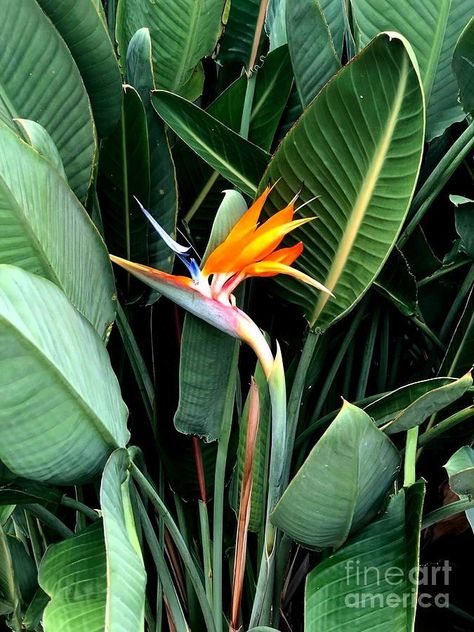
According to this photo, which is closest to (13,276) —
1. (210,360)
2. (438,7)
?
(210,360)

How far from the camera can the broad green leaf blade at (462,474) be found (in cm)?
47

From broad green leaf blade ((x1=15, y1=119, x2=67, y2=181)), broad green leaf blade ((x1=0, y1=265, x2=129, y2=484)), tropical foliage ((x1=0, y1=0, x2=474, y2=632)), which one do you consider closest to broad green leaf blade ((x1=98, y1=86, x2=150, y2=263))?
tropical foliage ((x1=0, y1=0, x2=474, y2=632))

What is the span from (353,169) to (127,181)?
24 centimetres

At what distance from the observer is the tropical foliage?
1.56ft

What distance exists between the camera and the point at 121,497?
1.62 ft

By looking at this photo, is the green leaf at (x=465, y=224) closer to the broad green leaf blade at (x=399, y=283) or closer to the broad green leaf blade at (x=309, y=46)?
the broad green leaf blade at (x=399, y=283)

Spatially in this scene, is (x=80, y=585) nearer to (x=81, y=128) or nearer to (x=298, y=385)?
(x=298, y=385)

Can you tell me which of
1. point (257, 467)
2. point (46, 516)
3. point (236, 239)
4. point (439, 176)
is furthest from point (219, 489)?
point (439, 176)

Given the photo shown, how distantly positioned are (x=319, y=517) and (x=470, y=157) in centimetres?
51

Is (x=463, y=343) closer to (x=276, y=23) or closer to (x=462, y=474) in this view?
(x=462, y=474)

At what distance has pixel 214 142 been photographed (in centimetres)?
64

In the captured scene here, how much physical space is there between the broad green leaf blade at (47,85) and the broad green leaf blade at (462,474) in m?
0.40

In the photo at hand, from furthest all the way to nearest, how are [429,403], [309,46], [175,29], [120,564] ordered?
1. [175,29]
2. [309,46]
3. [429,403]
4. [120,564]

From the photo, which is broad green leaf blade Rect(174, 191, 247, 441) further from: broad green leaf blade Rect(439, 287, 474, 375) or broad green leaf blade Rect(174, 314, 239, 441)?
broad green leaf blade Rect(439, 287, 474, 375)
